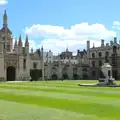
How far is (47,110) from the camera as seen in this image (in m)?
12.4

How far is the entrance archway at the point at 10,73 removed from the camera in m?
69.0

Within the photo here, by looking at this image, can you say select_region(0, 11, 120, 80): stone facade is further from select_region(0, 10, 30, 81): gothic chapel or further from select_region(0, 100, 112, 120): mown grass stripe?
select_region(0, 100, 112, 120): mown grass stripe

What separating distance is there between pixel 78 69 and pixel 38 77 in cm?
1721

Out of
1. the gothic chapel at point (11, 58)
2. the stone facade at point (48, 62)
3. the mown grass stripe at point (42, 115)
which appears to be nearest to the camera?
the mown grass stripe at point (42, 115)

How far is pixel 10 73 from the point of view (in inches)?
2776

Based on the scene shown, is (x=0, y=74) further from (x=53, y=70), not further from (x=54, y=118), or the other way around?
(x=54, y=118)

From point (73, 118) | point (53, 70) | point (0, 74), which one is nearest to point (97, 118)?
point (73, 118)

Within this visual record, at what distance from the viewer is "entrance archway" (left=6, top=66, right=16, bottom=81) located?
69.0 metres

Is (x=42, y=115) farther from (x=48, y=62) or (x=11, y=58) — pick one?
(x=48, y=62)

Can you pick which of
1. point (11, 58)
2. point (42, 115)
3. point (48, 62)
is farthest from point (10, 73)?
point (42, 115)

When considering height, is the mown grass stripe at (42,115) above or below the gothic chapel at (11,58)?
below

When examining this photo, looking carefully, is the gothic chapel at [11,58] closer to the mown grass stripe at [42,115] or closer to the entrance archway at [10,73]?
the entrance archway at [10,73]

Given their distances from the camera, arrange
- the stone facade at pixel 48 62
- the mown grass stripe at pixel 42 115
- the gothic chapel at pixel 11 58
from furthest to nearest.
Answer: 1. the stone facade at pixel 48 62
2. the gothic chapel at pixel 11 58
3. the mown grass stripe at pixel 42 115

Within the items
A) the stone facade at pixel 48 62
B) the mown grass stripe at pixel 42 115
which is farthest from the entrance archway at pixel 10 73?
the mown grass stripe at pixel 42 115
